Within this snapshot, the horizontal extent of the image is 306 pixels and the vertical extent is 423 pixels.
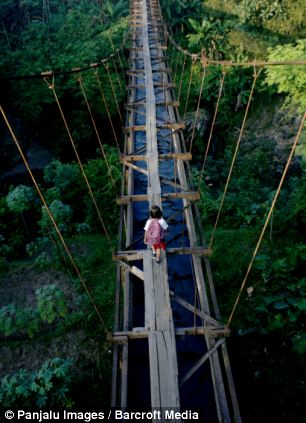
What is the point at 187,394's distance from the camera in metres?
4.27

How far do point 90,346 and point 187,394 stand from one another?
2.52 meters

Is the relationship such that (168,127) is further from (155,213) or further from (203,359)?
(203,359)

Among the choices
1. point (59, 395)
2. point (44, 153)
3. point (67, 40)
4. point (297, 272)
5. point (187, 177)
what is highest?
point (67, 40)

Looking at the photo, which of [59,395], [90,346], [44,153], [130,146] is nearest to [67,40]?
[44,153]

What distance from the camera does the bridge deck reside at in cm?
383

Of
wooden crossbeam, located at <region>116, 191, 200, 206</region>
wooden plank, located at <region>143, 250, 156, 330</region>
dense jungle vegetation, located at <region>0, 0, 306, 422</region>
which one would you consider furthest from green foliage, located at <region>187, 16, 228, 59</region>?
wooden plank, located at <region>143, 250, 156, 330</region>

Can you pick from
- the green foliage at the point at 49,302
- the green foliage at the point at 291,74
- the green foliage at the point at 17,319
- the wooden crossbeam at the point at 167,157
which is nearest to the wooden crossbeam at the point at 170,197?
the wooden crossbeam at the point at 167,157

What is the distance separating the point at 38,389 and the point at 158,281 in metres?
2.41

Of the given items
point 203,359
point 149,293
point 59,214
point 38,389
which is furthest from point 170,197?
point 38,389

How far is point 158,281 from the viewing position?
481cm

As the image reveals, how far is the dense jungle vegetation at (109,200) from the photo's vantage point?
5.64 metres

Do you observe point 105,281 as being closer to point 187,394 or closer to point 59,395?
point 59,395

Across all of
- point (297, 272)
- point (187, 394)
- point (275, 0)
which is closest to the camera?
point (187, 394)

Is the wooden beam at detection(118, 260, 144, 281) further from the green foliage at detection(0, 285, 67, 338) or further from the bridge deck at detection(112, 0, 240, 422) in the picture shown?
the green foliage at detection(0, 285, 67, 338)
